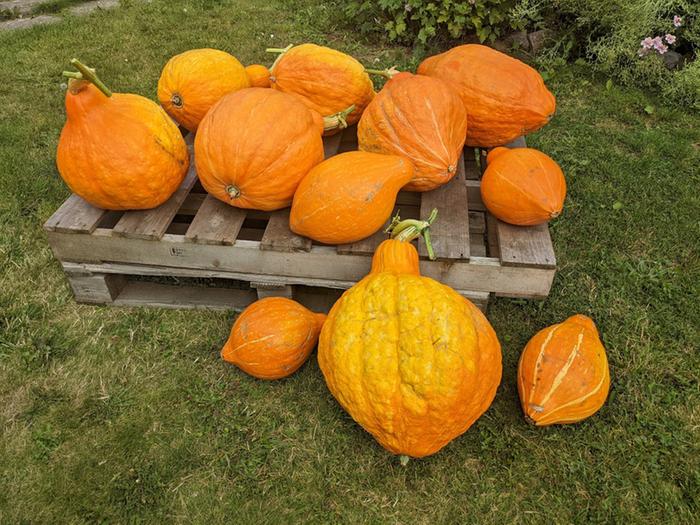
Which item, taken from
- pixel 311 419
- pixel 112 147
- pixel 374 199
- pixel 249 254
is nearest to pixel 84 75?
pixel 112 147

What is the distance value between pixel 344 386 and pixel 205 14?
239 inches

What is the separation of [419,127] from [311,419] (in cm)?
145

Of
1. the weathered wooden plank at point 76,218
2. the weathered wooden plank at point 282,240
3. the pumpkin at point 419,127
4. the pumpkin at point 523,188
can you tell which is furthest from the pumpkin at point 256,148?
the pumpkin at point 523,188

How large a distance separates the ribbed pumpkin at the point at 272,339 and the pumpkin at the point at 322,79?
1244 millimetres

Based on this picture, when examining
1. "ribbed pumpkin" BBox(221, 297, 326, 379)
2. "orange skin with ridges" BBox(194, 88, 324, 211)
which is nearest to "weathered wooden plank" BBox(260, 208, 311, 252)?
"orange skin with ridges" BBox(194, 88, 324, 211)

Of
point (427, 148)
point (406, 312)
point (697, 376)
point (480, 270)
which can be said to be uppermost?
point (427, 148)

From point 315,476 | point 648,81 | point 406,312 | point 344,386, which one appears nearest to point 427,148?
point 406,312

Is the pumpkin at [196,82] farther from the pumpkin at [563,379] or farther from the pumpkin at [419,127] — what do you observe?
the pumpkin at [563,379]

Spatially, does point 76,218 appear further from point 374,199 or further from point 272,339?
point 374,199

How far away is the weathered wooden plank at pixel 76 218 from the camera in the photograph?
271 cm

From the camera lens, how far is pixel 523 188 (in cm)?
263

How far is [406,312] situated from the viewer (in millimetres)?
2072

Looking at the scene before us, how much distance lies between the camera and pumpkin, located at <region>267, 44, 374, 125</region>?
3141mm

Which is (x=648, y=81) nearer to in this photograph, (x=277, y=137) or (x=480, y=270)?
(x=480, y=270)
